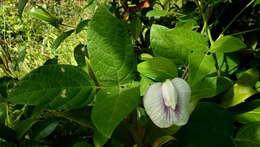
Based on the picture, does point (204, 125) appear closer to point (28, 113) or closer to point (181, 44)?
point (181, 44)

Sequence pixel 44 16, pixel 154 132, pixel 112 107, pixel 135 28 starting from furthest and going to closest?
pixel 44 16
pixel 135 28
pixel 154 132
pixel 112 107

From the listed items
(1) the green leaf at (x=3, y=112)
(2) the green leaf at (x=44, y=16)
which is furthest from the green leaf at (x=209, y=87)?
(2) the green leaf at (x=44, y=16)

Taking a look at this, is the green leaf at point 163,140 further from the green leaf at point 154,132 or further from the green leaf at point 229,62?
the green leaf at point 229,62

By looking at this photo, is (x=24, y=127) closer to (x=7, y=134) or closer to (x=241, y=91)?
(x=7, y=134)

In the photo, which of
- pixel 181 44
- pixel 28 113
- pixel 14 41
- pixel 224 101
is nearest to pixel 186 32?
pixel 181 44

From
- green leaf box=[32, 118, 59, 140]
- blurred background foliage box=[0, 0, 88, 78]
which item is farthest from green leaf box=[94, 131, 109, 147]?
blurred background foliage box=[0, 0, 88, 78]

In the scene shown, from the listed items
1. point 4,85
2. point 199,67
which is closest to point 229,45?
point 199,67
